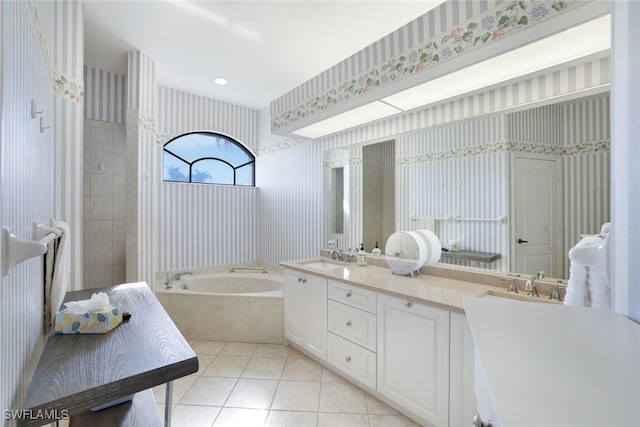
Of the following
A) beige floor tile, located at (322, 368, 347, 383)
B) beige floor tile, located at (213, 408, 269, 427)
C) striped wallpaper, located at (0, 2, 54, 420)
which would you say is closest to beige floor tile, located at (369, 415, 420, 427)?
beige floor tile, located at (322, 368, 347, 383)

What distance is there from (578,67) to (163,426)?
273cm

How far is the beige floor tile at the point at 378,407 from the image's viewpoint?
195 cm

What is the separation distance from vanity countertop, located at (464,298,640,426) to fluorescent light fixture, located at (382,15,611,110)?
1.27 meters

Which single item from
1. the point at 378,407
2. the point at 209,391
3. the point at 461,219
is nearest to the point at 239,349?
the point at 209,391

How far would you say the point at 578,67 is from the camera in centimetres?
156

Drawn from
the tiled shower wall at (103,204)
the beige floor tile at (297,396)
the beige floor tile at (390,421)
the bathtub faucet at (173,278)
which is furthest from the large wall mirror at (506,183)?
the tiled shower wall at (103,204)

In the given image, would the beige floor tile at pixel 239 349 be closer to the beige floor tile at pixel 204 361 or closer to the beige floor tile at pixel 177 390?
the beige floor tile at pixel 204 361

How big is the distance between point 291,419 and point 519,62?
2.50 metres

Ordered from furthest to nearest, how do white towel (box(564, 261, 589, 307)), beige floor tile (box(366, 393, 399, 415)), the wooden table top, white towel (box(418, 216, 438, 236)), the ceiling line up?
white towel (box(418, 216, 438, 236)), the ceiling, beige floor tile (box(366, 393, 399, 415)), white towel (box(564, 261, 589, 307)), the wooden table top

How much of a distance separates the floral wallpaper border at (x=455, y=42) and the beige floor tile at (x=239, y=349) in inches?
93.3

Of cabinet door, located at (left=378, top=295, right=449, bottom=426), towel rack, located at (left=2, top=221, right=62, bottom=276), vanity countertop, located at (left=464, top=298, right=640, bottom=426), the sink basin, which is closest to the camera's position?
vanity countertop, located at (left=464, top=298, right=640, bottom=426)

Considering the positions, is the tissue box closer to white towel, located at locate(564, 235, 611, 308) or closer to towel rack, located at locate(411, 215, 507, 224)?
white towel, located at locate(564, 235, 611, 308)

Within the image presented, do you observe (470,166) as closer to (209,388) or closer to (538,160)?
(538,160)

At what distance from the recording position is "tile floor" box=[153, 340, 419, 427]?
6.15 feet
